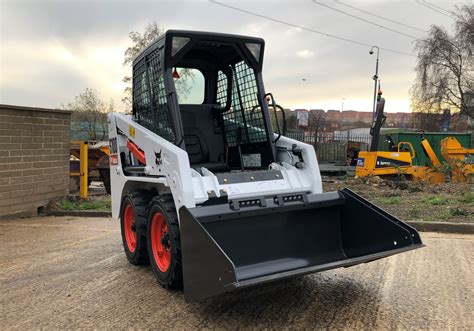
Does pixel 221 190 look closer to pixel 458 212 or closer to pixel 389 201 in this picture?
pixel 458 212

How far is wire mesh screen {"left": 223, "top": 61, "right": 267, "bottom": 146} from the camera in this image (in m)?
5.50

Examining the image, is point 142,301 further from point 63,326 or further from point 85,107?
point 85,107

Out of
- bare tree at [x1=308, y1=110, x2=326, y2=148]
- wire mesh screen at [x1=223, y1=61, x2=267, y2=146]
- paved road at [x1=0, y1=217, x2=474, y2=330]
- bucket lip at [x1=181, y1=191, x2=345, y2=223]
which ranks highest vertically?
bare tree at [x1=308, y1=110, x2=326, y2=148]

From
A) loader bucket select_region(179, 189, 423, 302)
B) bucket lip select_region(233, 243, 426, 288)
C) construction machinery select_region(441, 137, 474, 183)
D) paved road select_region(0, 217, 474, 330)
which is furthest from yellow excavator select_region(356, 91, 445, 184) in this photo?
bucket lip select_region(233, 243, 426, 288)

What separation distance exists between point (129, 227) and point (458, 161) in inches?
440

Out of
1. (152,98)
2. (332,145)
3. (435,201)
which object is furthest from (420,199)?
(332,145)

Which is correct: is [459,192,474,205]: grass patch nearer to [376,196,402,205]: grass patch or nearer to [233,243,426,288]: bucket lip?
[376,196,402,205]: grass patch

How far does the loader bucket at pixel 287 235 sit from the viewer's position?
3602 millimetres

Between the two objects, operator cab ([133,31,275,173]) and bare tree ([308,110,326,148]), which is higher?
bare tree ([308,110,326,148])

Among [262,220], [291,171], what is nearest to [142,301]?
[262,220]

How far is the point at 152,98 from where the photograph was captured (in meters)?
5.25

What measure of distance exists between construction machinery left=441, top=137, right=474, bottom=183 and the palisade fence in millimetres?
8799

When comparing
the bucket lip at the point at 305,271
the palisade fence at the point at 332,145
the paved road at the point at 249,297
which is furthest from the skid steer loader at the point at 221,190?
the palisade fence at the point at 332,145

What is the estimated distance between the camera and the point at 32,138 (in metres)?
9.14
